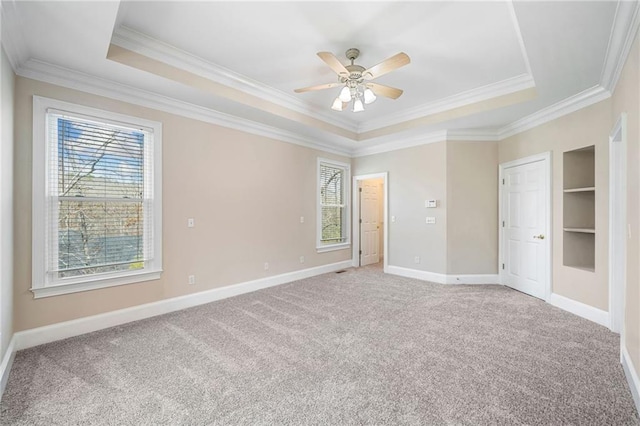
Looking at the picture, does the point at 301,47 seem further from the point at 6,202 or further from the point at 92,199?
the point at 6,202

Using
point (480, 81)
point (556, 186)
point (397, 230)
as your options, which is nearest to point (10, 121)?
point (480, 81)

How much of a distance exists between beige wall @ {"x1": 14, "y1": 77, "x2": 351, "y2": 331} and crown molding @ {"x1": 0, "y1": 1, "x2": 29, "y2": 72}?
0.92ft

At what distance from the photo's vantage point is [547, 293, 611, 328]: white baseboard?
313 centimetres

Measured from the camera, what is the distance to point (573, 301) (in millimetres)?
3529

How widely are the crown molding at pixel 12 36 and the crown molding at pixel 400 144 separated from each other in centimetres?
498

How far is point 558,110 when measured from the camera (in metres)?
3.72

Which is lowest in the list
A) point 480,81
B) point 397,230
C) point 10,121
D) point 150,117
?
point 397,230

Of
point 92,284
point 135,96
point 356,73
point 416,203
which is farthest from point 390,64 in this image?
point 92,284

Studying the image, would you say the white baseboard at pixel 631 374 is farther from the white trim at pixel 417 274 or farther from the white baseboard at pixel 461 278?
the white trim at pixel 417 274

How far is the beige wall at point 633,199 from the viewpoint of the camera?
1.99 m

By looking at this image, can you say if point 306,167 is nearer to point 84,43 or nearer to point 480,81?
point 480,81

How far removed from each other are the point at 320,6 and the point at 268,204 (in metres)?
2.98

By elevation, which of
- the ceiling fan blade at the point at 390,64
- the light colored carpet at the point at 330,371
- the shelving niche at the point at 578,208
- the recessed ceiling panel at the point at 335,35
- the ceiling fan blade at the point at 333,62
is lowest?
the light colored carpet at the point at 330,371

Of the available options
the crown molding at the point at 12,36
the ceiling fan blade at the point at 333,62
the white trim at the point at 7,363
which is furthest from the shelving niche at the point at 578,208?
the white trim at the point at 7,363
